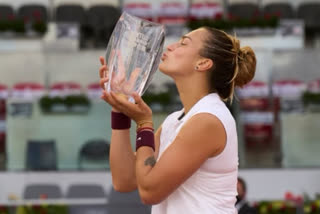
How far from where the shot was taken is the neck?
6.43 ft

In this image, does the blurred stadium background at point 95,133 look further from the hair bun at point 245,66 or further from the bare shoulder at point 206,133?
the bare shoulder at point 206,133

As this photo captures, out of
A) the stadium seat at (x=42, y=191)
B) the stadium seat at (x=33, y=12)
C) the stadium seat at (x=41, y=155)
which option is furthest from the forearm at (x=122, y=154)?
the stadium seat at (x=33, y=12)

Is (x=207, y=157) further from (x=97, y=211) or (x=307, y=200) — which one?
(x=307, y=200)

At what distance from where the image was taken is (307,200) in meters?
6.72

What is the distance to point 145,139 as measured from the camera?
1898 millimetres

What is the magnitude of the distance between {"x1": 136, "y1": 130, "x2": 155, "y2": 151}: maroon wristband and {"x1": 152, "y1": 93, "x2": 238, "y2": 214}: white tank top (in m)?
0.05

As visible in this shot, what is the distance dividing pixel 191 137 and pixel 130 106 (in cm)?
18

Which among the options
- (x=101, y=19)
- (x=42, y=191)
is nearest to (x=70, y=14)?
(x=101, y=19)

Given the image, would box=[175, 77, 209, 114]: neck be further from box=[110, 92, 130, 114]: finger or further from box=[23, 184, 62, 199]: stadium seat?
box=[23, 184, 62, 199]: stadium seat

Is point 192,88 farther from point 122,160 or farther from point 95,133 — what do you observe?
point 95,133

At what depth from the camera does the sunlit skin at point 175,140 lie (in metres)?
1.81

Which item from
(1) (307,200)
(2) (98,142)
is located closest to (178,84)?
(1) (307,200)

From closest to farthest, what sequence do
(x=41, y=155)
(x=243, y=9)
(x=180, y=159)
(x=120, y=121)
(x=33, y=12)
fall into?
1. (x=180, y=159)
2. (x=120, y=121)
3. (x=41, y=155)
4. (x=33, y=12)
5. (x=243, y=9)

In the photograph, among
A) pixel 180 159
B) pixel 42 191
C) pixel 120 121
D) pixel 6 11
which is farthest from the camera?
pixel 6 11
